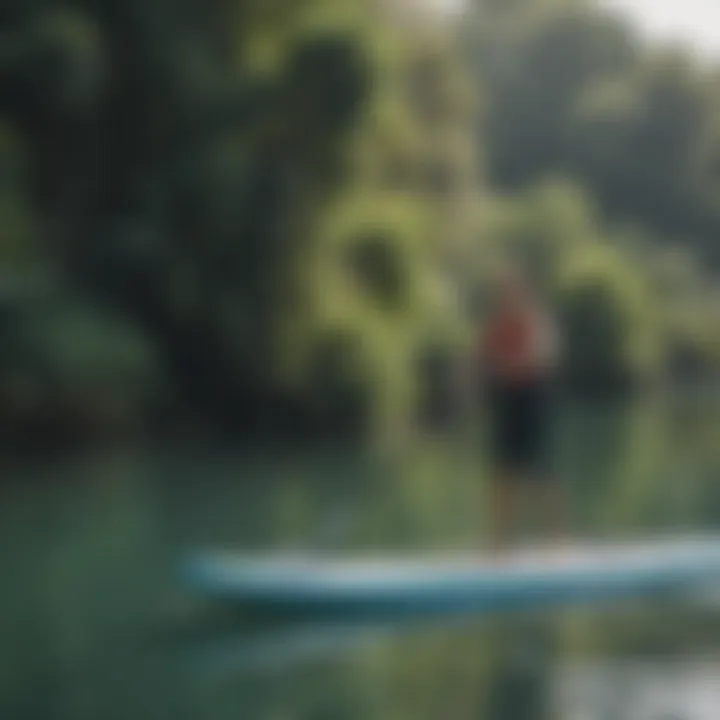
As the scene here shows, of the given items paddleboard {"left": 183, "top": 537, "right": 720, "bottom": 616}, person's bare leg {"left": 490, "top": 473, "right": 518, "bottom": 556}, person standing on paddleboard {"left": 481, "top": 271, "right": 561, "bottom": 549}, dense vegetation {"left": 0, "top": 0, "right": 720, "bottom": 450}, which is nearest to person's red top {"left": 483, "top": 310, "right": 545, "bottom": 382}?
person standing on paddleboard {"left": 481, "top": 271, "right": 561, "bottom": 549}

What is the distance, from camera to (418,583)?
7746 mm

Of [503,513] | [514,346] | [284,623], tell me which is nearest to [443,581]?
[284,623]

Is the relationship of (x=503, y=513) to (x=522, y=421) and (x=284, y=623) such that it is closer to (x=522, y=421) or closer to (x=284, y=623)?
(x=522, y=421)

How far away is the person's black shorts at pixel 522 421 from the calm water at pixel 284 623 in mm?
1018

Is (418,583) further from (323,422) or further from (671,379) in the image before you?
Result: (671,379)

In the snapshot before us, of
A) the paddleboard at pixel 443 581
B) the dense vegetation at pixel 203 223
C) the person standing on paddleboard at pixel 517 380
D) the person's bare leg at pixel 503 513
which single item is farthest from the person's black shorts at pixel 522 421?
the dense vegetation at pixel 203 223

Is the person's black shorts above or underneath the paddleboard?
above

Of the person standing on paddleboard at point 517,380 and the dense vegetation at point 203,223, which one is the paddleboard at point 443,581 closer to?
the person standing on paddleboard at point 517,380

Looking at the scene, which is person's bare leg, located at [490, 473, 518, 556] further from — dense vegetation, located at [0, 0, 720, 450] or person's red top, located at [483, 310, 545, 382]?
dense vegetation, located at [0, 0, 720, 450]

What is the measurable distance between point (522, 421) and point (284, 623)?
5.00ft

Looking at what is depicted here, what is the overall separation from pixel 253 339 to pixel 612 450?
320 cm

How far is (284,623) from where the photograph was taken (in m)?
7.53

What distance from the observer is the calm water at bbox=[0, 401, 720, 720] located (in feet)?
20.3

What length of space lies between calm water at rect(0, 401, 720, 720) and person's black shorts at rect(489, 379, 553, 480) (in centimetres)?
102
